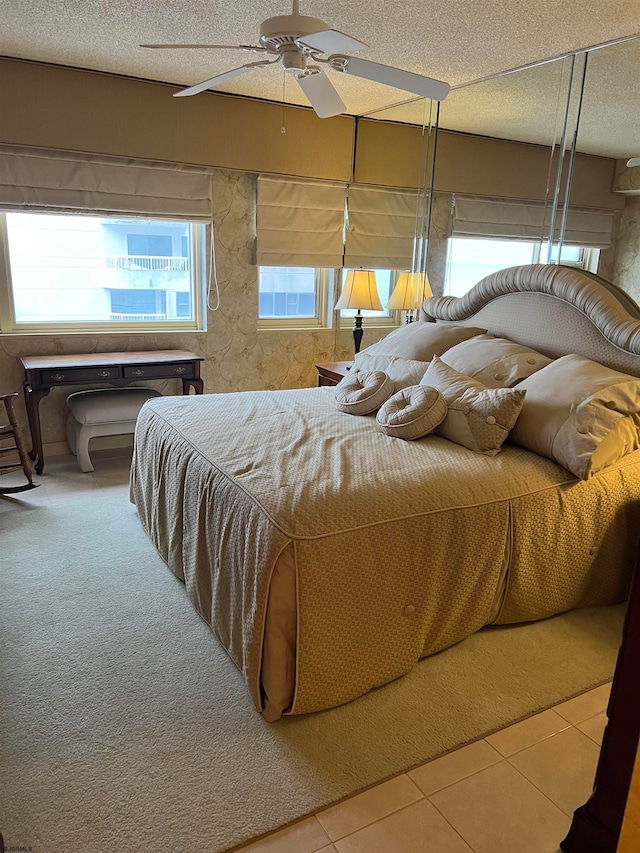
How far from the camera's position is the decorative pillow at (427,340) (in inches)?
132

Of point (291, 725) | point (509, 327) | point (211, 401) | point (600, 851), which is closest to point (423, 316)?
point (509, 327)

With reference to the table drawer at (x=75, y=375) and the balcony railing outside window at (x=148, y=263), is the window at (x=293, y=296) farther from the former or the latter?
the table drawer at (x=75, y=375)

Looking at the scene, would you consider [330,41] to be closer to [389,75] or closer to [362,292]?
[389,75]

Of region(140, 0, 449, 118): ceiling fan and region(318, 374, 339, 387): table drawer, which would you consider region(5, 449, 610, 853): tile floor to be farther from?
region(318, 374, 339, 387): table drawer

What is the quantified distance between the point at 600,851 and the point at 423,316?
307 centimetres

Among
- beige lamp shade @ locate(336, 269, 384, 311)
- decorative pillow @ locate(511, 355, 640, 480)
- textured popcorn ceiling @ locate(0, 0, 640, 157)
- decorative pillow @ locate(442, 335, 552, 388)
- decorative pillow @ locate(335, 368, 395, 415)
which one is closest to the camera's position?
decorative pillow @ locate(511, 355, 640, 480)

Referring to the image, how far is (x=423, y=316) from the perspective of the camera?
396 cm

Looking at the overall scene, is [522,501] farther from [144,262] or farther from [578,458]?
[144,262]

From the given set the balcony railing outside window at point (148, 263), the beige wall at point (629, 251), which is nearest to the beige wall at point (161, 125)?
the balcony railing outside window at point (148, 263)

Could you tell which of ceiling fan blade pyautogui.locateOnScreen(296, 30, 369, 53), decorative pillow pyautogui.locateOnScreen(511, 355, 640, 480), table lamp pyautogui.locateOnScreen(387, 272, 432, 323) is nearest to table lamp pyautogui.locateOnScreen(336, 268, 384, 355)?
table lamp pyautogui.locateOnScreen(387, 272, 432, 323)

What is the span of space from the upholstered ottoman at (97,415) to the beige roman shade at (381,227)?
211 cm

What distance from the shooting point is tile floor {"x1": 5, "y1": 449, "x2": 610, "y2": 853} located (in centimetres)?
151

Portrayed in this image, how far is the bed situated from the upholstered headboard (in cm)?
1

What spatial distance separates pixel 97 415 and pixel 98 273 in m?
1.15
